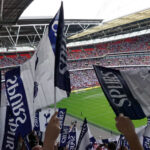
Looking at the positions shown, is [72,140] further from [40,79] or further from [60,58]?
[60,58]

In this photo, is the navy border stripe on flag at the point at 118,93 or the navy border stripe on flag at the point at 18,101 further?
the navy border stripe on flag at the point at 18,101

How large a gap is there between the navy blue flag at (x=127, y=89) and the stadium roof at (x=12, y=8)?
44.4 ft

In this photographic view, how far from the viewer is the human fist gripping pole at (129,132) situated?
1.98 meters

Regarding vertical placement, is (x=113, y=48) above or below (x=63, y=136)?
above

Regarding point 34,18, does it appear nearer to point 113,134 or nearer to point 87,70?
point 113,134

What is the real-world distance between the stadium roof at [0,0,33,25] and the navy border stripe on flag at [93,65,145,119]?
44.3 feet

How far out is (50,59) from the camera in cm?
461

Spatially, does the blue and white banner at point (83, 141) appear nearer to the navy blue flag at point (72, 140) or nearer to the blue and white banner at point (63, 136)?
the navy blue flag at point (72, 140)

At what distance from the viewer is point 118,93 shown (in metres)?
3.88

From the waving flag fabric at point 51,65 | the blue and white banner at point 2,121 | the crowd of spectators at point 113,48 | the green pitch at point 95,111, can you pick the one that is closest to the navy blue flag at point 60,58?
the waving flag fabric at point 51,65

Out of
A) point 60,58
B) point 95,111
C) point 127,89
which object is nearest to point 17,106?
point 60,58

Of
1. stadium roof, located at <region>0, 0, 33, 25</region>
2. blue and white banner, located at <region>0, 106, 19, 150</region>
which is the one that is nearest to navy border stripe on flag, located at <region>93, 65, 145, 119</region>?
blue and white banner, located at <region>0, 106, 19, 150</region>

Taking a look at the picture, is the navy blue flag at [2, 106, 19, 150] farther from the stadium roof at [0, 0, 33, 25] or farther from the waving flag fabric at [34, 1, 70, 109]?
the stadium roof at [0, 0, 33, 25]

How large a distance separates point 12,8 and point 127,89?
1596cm
